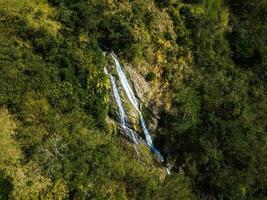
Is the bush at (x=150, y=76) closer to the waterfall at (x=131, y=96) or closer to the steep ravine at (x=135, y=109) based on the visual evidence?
the steep ravine at (x=135, y=109)

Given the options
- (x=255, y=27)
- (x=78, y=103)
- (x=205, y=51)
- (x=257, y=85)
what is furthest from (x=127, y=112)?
(x=255, y=27)

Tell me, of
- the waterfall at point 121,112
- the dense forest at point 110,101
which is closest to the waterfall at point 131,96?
the dense forest at point 110,101

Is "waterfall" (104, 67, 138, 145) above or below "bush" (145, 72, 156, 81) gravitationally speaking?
below

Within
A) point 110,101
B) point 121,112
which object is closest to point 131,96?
point 121,112

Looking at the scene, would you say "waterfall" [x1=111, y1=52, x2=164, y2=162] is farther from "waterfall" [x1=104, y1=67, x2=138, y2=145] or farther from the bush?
the bush

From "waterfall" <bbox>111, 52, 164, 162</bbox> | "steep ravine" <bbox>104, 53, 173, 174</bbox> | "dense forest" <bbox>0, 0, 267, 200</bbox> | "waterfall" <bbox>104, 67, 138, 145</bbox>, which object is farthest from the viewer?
"waterfall" <bbox>111, 52, 164, 162</bbox>

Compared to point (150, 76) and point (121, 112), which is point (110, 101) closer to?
point (121, 112)

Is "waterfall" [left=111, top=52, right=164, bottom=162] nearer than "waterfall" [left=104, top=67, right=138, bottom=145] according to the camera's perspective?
No

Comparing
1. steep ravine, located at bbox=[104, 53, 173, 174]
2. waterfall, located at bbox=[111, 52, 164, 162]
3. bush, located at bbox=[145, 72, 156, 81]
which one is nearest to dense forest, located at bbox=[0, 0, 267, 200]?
bush, located at bbox=[145, 72, 156, 81]
